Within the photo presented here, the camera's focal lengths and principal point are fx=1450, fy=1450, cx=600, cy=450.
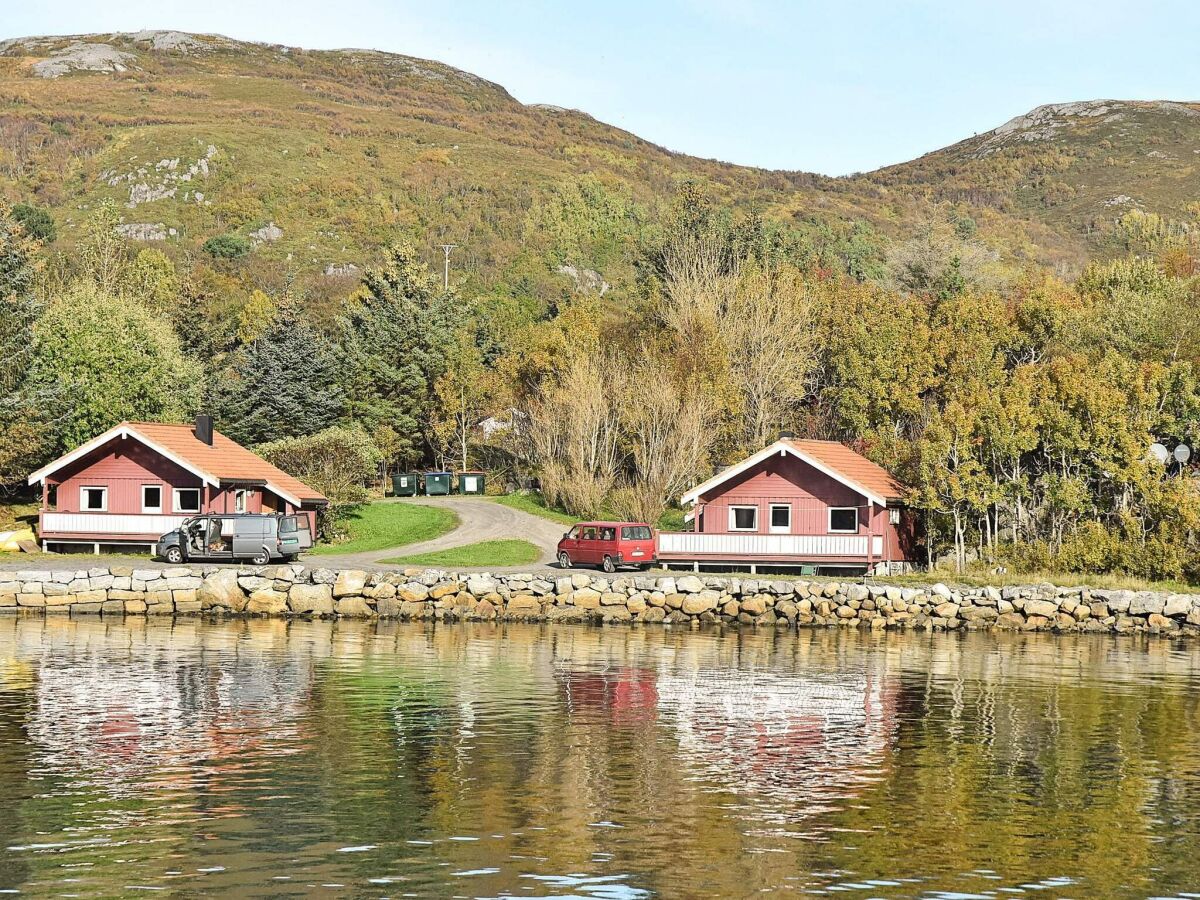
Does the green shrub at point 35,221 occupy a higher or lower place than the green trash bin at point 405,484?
higher

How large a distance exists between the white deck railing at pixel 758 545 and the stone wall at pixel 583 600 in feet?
19.4

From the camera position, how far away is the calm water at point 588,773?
16.5 metres

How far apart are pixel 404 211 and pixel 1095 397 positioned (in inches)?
4502

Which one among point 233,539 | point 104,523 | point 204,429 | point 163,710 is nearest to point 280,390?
point 204,429

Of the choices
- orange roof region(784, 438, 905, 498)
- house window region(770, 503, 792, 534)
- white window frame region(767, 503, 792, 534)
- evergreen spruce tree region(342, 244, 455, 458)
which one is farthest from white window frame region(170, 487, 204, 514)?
evergreen spruce tree region(342, 244, 455, 458)

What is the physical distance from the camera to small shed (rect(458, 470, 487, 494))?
3231 inches

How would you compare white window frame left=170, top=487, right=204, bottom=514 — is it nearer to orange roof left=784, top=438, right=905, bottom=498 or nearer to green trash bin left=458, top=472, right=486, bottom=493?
orange roof left=784, top=438, right=905, bottom=498

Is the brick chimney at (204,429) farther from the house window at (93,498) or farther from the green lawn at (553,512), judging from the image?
the green lawn at (553,512)

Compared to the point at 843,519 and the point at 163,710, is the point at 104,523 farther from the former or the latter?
the point at 163,710

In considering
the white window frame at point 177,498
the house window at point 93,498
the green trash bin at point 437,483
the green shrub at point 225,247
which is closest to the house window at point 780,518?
the white window frame at point 177,498

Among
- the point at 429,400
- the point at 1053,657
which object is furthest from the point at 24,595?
the point at 429,400

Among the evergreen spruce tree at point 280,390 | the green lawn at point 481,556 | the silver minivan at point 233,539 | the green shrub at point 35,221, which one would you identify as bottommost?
the green lawn at point 481,556

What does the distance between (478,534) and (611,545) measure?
10.9m

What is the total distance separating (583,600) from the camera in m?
47.5
